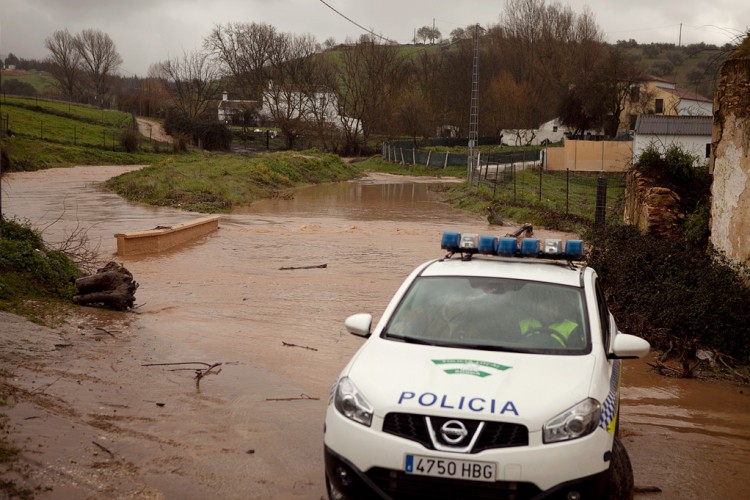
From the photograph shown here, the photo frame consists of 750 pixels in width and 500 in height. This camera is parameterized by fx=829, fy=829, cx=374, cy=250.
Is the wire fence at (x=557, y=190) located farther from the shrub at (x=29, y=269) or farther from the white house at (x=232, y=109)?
the white house at (x=232, y=109)

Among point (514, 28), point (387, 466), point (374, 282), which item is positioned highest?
point (514, 28)

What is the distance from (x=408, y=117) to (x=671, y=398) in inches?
3082

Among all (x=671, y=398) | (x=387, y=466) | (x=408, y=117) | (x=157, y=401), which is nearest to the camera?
(x=387, y=466)

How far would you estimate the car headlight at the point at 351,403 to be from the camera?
470 centimetres

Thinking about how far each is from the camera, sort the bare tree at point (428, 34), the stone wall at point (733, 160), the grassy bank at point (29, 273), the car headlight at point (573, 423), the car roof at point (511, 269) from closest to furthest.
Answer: the car headlight at point (573, 423), the car roof at point (511, 269), the grassy bank at point (29, 273), the stone wall at point (733, 160), the bare tree at point (428, 34)

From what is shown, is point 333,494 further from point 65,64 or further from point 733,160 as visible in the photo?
point 65,64

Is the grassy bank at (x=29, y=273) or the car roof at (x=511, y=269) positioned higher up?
the car roof at (x=511, y=269)

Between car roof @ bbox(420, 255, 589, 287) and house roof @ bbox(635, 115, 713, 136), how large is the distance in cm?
4087

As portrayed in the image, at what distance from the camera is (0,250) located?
11.0 metres

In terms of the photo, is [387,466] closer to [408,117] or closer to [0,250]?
[0,250]

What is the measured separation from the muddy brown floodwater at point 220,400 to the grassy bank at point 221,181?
18618mm

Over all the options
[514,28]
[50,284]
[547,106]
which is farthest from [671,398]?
[514,28]

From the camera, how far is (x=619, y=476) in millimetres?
5117

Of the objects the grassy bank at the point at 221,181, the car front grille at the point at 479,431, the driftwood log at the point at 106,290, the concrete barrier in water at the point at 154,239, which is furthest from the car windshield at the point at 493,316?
the grassy bank at the point at 221,181
